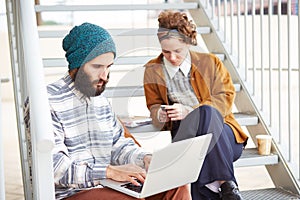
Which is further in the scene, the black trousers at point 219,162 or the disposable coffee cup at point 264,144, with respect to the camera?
the disposable coffee cup at point 264,144

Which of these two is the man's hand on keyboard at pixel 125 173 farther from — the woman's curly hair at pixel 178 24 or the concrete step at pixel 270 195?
the concrete step at pixel 270 195

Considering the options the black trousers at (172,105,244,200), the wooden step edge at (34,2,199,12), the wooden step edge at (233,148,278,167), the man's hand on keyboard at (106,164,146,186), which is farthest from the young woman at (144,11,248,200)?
the wooden step edge at (34,2,199,12)

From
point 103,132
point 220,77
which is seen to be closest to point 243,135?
point 220,77

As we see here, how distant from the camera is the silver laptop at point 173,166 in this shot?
177 centimetres

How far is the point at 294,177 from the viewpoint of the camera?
10.0ft

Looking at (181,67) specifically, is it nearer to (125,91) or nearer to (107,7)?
(125,91)

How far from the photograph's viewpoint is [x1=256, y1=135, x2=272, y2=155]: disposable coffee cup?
3.09m

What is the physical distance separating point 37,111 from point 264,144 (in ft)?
5.34

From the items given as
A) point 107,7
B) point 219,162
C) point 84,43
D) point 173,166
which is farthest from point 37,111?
point 107,7

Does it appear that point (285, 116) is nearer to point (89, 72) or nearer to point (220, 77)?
point (220, 77)

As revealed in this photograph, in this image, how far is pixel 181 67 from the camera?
1.71 m

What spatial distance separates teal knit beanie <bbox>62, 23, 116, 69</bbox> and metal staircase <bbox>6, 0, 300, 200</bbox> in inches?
2.2

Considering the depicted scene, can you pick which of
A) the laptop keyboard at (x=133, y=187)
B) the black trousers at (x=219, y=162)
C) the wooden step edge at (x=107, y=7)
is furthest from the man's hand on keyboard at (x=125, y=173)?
the wooden step edge at (x=107, y=7)

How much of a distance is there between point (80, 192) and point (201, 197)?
915 millimetres
